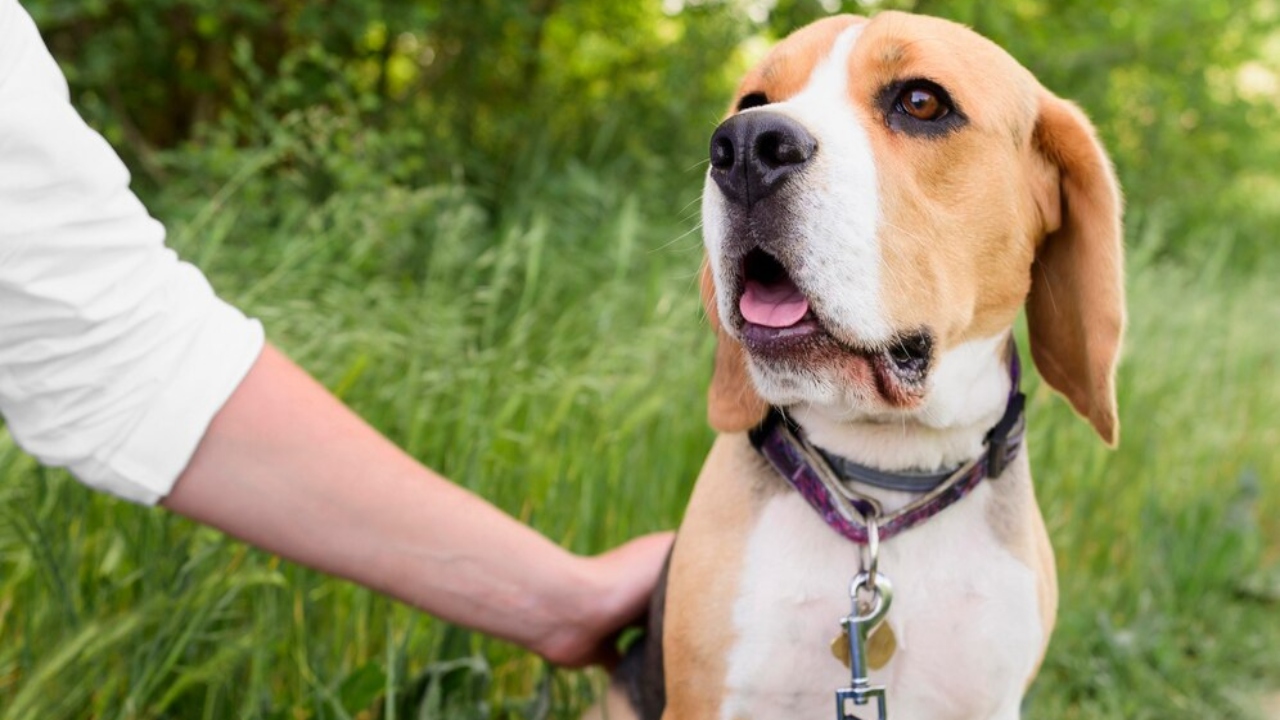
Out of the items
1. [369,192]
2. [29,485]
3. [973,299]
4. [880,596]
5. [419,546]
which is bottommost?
[369,192]

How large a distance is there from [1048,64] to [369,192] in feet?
13.2

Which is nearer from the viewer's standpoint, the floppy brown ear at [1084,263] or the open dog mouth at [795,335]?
the open dog mouth at [795,335]

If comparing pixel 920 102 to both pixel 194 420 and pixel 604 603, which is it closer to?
pixel 604 603

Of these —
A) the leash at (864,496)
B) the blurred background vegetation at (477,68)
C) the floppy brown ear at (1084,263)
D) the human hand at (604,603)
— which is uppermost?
the floppy brown ear at (1084,263)

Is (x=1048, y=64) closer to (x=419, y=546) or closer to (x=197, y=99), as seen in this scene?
(x=197, y=99)

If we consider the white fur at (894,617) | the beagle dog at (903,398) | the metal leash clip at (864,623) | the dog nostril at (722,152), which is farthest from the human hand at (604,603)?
the dog nostril at (722,152)

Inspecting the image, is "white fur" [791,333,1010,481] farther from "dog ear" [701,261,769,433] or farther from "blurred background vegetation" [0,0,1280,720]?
"blurred background vegetation" [0,0,1280,720]

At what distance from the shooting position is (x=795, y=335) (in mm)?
1875

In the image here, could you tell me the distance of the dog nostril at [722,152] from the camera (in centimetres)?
178

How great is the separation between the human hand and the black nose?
3.26 ft

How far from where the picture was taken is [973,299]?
2.04 metres

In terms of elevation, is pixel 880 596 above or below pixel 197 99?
above

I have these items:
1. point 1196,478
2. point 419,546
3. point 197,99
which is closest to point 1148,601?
point 1196,478

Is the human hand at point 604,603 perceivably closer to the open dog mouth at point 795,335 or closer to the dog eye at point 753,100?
the open dog mouth at point 795,335
